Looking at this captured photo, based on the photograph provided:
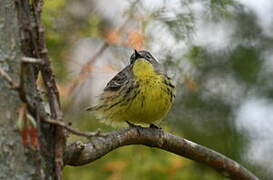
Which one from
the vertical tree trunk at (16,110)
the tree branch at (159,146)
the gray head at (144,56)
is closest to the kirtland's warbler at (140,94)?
the gray head at (144,56)

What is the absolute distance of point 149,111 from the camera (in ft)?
14.0

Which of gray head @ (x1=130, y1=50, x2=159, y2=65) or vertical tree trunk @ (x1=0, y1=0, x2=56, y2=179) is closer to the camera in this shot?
vertical tree trunk @ (x1=0, y1=0, x2=56, y2=179)

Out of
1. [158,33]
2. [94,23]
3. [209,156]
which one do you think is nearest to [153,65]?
[158,33]

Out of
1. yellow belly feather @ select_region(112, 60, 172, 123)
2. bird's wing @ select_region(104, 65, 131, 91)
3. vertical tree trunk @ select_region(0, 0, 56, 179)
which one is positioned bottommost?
vertical tree trunk @ select_region(0, 0, 56, 179)

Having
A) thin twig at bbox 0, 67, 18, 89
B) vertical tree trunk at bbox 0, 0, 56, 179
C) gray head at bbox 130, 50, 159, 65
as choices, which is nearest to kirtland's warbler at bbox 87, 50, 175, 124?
gray head at bbox 130, 50, 159, 65

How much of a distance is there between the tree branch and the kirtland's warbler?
2.74ft

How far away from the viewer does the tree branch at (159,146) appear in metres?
2.62

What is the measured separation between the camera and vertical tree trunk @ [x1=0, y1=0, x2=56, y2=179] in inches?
80.7

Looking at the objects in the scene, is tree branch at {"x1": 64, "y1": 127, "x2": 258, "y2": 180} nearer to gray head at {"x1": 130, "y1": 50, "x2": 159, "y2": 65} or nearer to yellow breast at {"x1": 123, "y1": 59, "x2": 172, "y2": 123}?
yellow breast at {"x1": 123, "y1": 59, "x2": 172, "y2": 123}

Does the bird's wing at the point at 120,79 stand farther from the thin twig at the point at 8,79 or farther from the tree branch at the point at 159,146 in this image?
the thin twig at the point at 8,79

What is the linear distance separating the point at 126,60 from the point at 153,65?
516 millimetres

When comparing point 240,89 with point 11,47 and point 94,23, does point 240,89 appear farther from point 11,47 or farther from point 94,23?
point 11,47

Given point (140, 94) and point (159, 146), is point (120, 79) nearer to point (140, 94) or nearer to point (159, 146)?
point (140, 94)

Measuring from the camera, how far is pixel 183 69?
5.22 m
